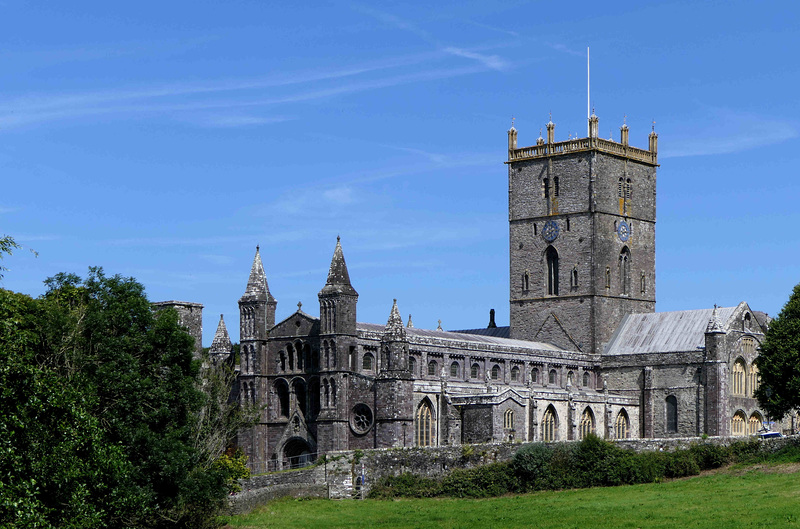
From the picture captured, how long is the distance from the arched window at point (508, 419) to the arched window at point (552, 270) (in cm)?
2162

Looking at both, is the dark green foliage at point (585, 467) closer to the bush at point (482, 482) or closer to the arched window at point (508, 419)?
the bush at point (482, 482)

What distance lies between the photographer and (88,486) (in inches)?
1879

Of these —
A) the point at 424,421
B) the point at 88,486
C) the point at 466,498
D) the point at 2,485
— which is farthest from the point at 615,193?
the point at 2,485

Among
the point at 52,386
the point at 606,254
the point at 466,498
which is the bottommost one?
the point at 466,498

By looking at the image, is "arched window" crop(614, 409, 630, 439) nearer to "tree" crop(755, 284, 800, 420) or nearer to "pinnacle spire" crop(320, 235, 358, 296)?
"tree" crop(755, 284, 800, 420)

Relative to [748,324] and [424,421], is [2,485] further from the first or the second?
[748,324]

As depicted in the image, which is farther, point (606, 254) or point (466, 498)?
point (606, 254)

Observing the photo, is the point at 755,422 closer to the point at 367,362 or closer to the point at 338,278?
the point at 367,362

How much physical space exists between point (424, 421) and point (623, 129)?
34.5 meters

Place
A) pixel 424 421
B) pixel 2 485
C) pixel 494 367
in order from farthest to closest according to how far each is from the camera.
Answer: pixel 494 367 < pixel 424 421 < pixel 2 485

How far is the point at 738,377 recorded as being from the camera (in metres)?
103

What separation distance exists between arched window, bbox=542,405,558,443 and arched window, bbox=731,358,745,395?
1395cm

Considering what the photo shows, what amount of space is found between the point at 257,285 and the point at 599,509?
39.1 metres

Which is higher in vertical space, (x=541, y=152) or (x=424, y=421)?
(x=541, y=152)
